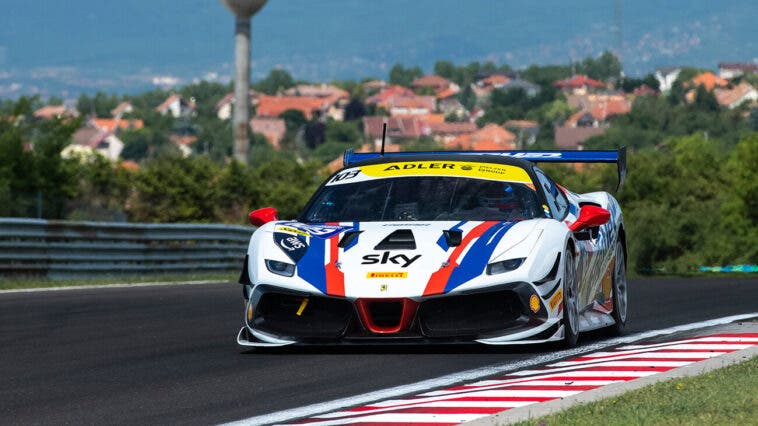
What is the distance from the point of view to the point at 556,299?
401 inches

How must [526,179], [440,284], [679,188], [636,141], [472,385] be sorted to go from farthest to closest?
[636,141], [679,188], [526,179], [440,284], [472,385]

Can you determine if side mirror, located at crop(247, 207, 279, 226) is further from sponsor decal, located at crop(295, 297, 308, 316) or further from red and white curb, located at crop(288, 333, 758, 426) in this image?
red and white curb, located at crop(288, 333, 758, 426)

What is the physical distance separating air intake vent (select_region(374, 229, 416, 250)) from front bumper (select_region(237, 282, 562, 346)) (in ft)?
1.29

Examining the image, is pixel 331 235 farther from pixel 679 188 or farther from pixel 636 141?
pixel 636 141

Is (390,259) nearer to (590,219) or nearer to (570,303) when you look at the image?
(570,303)

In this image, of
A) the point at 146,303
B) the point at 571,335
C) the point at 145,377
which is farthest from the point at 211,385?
the point at 146,303

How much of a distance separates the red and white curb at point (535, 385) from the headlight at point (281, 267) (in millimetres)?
1711

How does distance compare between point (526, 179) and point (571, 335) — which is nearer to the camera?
point (571, 335)

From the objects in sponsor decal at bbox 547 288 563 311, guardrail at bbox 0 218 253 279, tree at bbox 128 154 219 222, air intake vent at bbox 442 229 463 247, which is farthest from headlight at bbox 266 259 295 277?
tree at bbox 128 154 219 222

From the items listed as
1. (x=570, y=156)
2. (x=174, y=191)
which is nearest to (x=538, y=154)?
(x=570, y=156)

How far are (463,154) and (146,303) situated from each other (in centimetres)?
499

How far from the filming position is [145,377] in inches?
357

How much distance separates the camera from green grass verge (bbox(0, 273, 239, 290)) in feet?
66.9

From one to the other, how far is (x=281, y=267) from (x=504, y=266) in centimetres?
133
